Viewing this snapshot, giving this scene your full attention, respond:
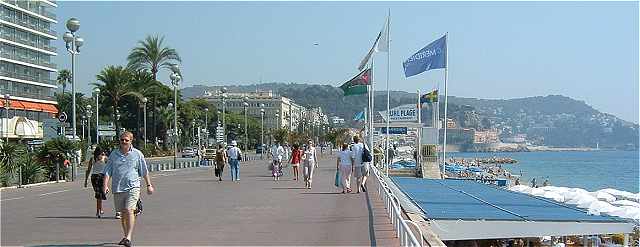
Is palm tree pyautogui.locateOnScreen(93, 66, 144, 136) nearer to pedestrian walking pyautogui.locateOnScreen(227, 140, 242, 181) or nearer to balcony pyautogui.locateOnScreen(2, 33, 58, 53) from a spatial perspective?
balcony pyautogui.locateOnScreen(2, 33, 58, 53)

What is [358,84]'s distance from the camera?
3203 cm

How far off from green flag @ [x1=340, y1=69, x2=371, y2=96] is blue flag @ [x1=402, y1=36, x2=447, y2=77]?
3124mm

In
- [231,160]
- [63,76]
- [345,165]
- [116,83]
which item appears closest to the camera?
[345,165]

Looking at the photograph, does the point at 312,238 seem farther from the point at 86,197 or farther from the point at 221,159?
the point at 221,159

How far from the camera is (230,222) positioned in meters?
14.2

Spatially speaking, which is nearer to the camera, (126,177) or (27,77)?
(126,177)

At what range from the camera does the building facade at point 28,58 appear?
287ft

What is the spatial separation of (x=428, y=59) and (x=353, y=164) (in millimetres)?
13728

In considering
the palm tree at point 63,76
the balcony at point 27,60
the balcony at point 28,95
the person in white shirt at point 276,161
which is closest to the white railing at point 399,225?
the person in white shirt at point 276,161

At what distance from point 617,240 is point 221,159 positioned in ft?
48.0

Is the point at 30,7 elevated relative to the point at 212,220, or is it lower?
elevated

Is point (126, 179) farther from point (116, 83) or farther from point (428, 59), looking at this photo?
point (116, 83)

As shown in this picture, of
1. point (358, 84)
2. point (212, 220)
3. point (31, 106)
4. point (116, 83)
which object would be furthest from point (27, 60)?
point (212, 220)

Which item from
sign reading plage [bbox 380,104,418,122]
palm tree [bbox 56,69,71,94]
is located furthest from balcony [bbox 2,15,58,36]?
sign reading plage [bbox 380,104,418,122]
